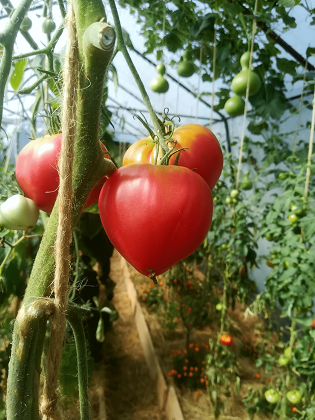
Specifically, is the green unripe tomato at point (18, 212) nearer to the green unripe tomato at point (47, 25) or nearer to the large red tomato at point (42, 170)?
the large red tomato at point (42, 170)

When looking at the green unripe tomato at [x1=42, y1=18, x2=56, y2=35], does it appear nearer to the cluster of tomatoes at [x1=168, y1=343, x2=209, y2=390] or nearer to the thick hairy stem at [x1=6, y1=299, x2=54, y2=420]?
the thick hairy stem at [x1=6, y1=299, x2=54, y2=420]

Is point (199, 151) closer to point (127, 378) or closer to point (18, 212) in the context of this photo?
point (18, 212)

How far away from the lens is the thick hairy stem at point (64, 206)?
22cm

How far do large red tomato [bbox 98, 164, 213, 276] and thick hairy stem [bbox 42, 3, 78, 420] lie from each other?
0.05 meters

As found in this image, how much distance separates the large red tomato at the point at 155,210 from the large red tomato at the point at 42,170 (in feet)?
0.16

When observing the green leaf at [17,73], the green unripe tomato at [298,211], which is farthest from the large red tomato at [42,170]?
the green unripe tomato at [298,211]

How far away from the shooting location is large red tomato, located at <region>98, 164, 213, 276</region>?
0.82 feet

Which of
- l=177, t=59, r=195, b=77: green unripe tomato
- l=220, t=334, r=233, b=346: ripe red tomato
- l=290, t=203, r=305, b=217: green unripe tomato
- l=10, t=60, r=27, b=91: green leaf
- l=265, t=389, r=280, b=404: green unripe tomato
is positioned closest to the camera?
l=10, t=60, r=27, b=91: green leaf

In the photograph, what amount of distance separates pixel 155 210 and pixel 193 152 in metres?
0.10

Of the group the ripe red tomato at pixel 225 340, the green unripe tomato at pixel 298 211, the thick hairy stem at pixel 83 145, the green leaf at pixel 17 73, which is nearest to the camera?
the thick hairy stem at pixel 83 145

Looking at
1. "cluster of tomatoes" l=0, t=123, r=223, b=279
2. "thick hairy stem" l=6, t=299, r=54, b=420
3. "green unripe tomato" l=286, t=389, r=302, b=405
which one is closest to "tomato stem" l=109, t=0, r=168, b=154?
"cluster of tomatoes" l=0, t=123, r=223, b=279

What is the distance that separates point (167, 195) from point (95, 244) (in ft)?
3.16

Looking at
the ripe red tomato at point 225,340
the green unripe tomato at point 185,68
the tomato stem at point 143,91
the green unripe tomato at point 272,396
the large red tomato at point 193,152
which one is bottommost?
the green unripe tomato at point 272,396

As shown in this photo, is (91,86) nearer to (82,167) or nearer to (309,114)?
(82,167)
